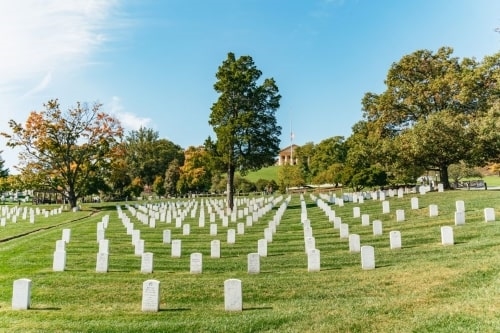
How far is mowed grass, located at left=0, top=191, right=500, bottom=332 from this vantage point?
738cm

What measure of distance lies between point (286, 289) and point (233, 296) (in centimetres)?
182

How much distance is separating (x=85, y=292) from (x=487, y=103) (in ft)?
114

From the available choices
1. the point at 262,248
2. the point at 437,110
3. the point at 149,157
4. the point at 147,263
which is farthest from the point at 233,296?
the point at 149,157

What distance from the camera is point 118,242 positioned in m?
19.1

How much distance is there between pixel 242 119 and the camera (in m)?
33.6

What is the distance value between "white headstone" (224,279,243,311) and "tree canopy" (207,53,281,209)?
25370mm

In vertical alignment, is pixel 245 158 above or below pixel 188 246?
above

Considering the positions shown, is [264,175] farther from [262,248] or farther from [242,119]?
[262,248]

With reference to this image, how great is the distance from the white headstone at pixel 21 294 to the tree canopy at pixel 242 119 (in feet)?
82.3

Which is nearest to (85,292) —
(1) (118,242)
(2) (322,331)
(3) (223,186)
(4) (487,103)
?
(2) (322,331)

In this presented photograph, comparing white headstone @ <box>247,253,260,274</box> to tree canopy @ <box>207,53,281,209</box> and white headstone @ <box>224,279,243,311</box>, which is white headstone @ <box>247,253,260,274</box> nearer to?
white headstone @ <box>224,279,243,311</box>

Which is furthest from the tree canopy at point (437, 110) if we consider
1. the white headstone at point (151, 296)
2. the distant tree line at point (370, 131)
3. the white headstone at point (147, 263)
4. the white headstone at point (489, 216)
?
the white headstone at point (151, 296)

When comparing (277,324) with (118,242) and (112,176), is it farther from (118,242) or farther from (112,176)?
(112,176)

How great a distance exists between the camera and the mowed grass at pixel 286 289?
738cm
